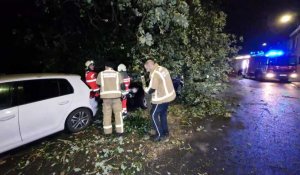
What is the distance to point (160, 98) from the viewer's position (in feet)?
16.5

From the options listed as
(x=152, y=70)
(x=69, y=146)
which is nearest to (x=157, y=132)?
(x=152, y=70)

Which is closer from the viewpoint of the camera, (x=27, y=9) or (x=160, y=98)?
(x=160, y=98)

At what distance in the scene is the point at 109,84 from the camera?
17.7 feet

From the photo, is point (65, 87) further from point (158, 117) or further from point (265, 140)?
point (265, 140)

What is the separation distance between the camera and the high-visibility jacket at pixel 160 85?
4.91 m

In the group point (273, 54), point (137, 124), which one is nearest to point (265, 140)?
point (137, 124)

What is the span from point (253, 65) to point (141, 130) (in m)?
20.8

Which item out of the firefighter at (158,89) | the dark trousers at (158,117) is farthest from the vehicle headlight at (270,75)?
the firefighter at (158,89)

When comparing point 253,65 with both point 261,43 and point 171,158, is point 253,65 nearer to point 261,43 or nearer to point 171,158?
point 261,43

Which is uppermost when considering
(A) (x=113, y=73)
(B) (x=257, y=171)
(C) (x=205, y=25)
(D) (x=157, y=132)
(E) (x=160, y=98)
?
(C) (x=205, y=25)

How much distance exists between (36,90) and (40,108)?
0.41 m

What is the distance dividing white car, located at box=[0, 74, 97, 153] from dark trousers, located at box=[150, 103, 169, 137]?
192 cm

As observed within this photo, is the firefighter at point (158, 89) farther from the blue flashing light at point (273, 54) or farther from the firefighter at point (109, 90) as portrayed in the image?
the blue flashing light at point (273, 54)

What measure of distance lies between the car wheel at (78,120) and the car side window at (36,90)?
2.31 feet
